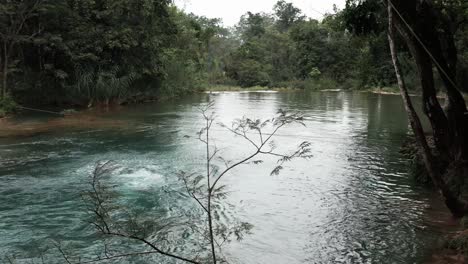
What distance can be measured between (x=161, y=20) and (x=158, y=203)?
17.5 m

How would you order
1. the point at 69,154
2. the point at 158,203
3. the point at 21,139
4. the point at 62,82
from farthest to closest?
1. the point at 62,82
2. the point at 21,139
3. the point at 69,154
4. the point at 158,203

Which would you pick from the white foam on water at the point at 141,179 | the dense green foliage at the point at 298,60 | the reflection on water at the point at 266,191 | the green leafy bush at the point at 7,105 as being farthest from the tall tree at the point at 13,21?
the dense green foliage at the point at 298,60

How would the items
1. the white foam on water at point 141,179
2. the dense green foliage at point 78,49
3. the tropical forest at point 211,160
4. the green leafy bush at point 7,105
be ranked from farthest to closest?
the dense green foliage at point 78,49
the green leafy bush at point 7,105
the white foam on water at point 141,179
the tropical forest at point 211,160

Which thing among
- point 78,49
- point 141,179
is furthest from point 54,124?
point 141,179

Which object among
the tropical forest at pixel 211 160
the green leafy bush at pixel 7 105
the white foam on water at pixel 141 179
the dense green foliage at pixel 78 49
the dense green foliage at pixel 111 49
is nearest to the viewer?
the tropical forest at pixel 211 160

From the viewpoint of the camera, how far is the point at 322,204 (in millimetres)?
7703

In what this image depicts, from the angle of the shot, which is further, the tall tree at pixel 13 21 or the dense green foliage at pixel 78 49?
the dense green foliage at pixel 78 49

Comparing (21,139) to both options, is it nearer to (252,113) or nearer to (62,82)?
(62,82)

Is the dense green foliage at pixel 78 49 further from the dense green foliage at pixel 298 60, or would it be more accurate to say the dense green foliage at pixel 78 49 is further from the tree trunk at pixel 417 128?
the dense green foliage at pixel 298 60

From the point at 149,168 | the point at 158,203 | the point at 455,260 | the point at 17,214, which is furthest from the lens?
the point at 149,168

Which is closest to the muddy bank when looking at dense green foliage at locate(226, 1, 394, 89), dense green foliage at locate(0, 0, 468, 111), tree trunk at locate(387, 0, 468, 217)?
dense green foliage at locate(0, 0, 468, 111)

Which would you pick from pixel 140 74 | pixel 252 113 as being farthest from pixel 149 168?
pixel 140 74

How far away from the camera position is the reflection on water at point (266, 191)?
19.5ft

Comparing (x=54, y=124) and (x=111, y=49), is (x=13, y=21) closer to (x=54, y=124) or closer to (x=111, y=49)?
(x=54, y=124)
